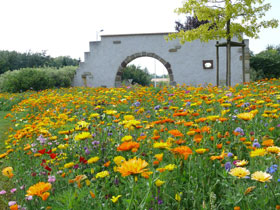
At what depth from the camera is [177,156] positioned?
212cm

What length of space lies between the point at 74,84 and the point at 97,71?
1721 millimetres

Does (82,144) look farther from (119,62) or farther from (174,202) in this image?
(119,62)

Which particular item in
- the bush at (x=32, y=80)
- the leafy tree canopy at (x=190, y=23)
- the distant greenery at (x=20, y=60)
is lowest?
the bush at (x=32, y=80)

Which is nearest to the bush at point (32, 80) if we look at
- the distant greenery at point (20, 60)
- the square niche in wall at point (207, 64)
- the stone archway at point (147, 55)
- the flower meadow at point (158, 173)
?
the stone archway at point (147, 55)

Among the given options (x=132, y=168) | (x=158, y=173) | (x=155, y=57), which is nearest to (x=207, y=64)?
(x=155, y=57)

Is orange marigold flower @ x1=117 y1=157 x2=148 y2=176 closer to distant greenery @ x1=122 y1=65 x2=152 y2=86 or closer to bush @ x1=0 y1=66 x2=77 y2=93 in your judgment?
bush @ x1=0 y1=66 x2=77 y2=93

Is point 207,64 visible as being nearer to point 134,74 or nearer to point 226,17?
point 226,17

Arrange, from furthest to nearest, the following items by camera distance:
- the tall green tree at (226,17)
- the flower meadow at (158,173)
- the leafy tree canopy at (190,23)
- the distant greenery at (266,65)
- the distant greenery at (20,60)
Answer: the leafy tree canopy at (190,23) < the distant greenery at (20,60) < the distant greenery at (266,65) < the tall green tree at (226,17) < the flower meadow at (158,173)

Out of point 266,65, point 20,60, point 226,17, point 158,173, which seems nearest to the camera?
point 158,173

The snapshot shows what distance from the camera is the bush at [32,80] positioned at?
585 inches

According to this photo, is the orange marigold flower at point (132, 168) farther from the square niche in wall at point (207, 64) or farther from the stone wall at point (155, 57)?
the square niche in wall at point (207, 64)

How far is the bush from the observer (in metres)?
14.9

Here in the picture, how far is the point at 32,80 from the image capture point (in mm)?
14852

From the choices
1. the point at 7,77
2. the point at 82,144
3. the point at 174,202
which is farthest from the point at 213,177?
the point at 7,77
